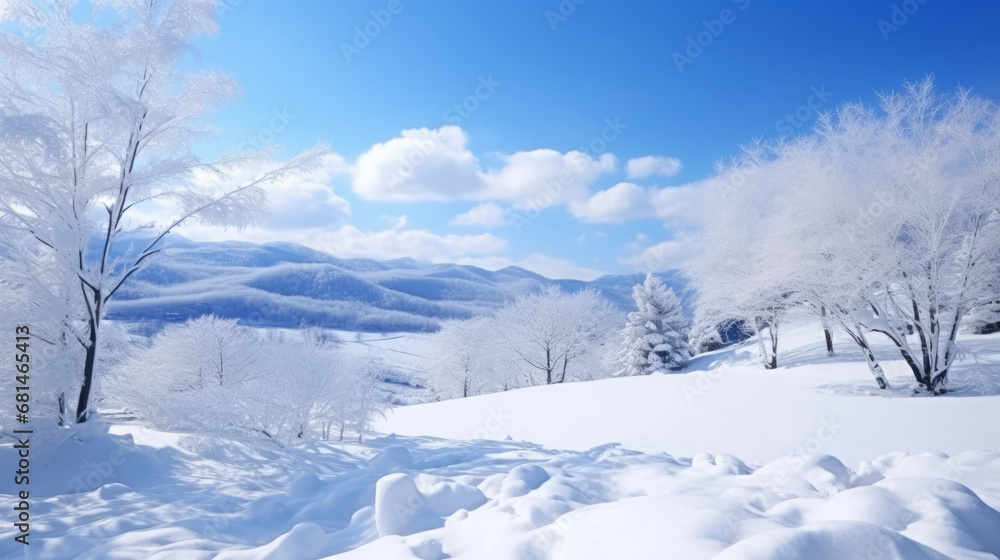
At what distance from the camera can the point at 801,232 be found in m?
10.7

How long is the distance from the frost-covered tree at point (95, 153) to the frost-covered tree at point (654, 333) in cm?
2477

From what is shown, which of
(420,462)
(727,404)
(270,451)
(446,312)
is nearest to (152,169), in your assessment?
(270,451)

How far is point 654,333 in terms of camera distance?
27.8 m

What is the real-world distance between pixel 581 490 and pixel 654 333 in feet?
84.2

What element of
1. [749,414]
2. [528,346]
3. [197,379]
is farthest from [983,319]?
[197,379]

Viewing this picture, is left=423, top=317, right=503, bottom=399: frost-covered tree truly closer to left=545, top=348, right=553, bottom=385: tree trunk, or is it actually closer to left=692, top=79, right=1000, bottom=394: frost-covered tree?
left=545, top=348, right=553, bottom=385: tree trunk

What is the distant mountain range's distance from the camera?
76250mm

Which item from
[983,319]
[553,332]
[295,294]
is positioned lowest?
[553,332]

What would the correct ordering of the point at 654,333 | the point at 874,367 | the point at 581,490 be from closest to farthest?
the point at 581,490, the point at 874,367, the point at 654,333

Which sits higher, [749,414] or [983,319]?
[983,319]

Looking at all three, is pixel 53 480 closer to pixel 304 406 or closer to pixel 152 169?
pixel 304 406

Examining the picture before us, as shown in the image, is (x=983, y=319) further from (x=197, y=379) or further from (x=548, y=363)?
(x=197, y=379)

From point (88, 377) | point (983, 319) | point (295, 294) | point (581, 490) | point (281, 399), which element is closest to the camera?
point (581, 490)

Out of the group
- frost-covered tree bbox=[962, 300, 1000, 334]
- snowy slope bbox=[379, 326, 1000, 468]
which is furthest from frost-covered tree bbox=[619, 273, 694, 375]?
frost-covered tree bbox=[962, 300, 1000, 334]
